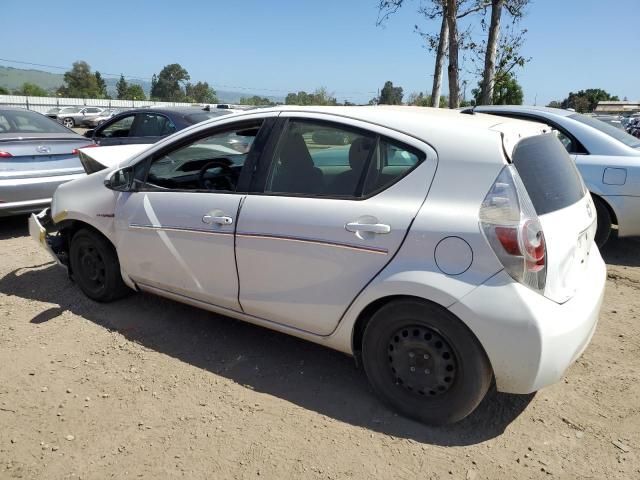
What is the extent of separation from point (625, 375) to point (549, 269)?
4.54 feet

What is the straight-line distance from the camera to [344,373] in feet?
10.4

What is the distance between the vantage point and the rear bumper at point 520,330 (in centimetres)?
222

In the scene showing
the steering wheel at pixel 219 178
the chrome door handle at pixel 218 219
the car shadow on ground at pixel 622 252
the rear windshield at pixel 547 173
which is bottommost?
the car shadow on ground at pixel 622 252

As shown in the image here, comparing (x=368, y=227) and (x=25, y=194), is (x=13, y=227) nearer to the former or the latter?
(x=25, y=194)

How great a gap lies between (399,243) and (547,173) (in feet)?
2.91

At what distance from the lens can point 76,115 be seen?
40.0 m

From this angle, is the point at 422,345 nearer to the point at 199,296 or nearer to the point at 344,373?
the point at 344,373

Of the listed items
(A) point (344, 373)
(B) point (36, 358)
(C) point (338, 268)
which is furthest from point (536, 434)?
(B) point (36, 358)

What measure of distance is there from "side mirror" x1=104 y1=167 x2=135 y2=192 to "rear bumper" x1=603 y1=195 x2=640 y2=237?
4.60m

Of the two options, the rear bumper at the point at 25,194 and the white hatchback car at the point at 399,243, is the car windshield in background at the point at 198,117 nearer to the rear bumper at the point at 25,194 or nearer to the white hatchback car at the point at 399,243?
the rear bumper at the point at 25,194

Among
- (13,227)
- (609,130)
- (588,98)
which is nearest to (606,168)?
(609,130)

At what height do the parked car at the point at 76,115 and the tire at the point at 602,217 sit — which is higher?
the parked car at the point at 76,115

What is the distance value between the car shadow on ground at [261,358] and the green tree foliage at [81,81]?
8753 cm

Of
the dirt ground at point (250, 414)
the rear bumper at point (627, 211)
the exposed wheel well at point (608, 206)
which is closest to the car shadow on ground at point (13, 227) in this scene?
the dirt ground at point (250, 414)
